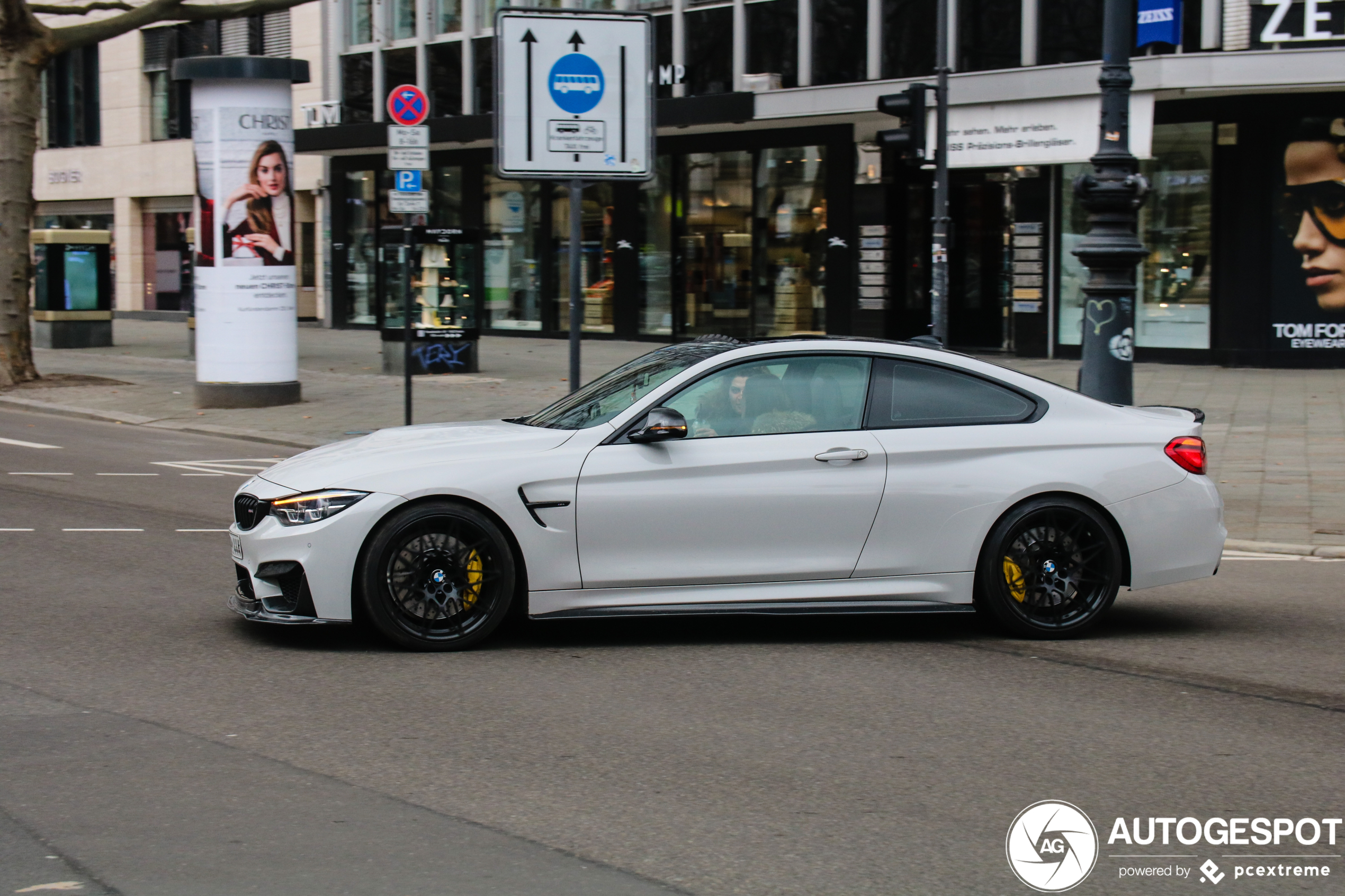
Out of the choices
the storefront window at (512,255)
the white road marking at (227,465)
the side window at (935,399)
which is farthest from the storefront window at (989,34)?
the side window at (935,399)

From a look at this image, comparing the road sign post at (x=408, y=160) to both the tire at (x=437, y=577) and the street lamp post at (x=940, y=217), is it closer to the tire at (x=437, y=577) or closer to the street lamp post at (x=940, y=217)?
the street lamp post at (x=940, y=217)

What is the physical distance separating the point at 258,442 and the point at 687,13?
1350 cm

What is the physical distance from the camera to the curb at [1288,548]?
32.6ft

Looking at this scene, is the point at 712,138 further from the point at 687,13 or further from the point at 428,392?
the point at 428,392

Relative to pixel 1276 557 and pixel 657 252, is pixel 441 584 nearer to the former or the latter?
pixel 1276 557

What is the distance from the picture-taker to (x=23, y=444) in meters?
15.6

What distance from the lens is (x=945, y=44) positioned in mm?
16531

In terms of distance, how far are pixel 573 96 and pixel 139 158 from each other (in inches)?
1245

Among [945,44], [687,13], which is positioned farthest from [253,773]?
[687,13]

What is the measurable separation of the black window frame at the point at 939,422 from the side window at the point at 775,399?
0.15 ft

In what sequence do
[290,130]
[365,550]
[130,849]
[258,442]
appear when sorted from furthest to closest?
[290,130]
[258,442]
[365,550]
[130,849]

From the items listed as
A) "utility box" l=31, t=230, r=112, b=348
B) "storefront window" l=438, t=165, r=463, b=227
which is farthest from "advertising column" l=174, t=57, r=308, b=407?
"storefront window" l=438, t=165, r=463, b=227

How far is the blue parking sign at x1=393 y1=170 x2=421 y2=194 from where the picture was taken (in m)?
15.0

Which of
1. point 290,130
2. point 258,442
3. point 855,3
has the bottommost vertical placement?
point 258,442
